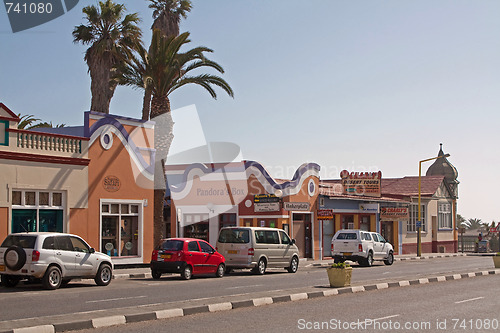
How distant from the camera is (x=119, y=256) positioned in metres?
30.6

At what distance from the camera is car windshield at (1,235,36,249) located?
19844 millimetres

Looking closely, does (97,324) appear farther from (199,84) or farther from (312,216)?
(312,216)

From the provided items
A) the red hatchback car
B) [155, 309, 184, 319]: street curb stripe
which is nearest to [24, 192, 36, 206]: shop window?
the red hatchback car

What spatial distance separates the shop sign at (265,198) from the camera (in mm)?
39250

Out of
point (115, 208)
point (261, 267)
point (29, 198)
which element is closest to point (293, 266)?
point (261, 267)

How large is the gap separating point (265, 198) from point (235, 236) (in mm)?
11585

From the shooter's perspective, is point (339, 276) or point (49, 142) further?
point (49, 142)

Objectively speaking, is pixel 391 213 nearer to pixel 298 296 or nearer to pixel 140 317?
pixel 298 296

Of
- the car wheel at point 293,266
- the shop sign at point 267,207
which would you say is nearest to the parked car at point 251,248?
the car wheel at point 293,266

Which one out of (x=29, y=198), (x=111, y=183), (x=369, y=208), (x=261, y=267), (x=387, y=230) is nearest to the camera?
(x=29, y=198)

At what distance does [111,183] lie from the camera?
30156mm

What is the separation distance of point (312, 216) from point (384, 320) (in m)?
30.3

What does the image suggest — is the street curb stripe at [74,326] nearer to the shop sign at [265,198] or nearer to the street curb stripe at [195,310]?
the street curb stripe at [195,310]

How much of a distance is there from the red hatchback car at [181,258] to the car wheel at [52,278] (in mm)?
5021
